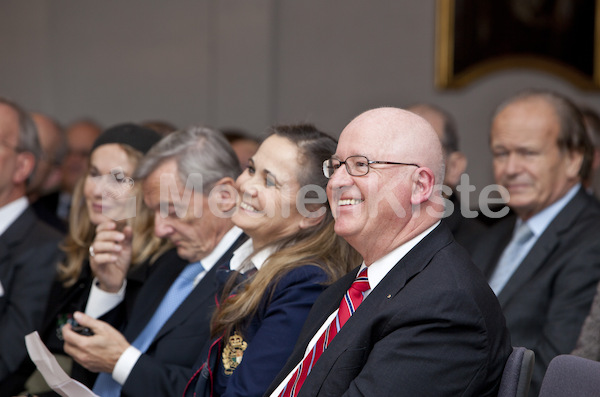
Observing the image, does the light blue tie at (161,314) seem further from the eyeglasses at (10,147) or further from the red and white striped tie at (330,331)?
the eyeglasses at (10,147)

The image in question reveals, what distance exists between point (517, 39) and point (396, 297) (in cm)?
530

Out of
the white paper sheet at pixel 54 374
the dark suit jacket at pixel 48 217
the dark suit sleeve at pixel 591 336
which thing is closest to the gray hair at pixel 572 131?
the dark suit sleeve at pixel 591 336

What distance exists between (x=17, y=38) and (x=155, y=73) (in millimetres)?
1455

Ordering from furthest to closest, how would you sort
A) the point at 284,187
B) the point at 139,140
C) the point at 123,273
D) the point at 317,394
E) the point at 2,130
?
1. the point at 2,130
2. the point at 139,140
3. the point at 123,273
4. the point at 284,187
5. the point at 317,394

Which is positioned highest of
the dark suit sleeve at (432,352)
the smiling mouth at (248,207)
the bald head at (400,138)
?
the bald head at (400,138)

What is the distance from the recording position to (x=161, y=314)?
312 cm

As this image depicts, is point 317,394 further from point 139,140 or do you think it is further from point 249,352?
point 139,140

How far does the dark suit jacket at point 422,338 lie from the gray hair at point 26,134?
252 cm

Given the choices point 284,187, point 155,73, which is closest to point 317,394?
point 284,187

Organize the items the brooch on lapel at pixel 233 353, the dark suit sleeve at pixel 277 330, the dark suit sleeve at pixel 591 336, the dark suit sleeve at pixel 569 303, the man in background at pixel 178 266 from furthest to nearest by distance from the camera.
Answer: the dark suit sleeve at pixel 569 303, the man in background at pixel 178 266, the dark suit sleeve at pixel 591 336, the brooch on lapel at pixel 233 353, the dark suit sleeve at pixel 277 330

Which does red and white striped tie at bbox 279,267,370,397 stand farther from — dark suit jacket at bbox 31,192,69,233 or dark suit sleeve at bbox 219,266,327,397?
dark suit jacket at bbox 31,192,69,233

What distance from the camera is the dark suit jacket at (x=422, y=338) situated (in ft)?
6.09

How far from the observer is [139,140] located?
12.1 feet

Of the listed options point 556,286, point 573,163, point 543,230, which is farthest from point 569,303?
point 573,163
